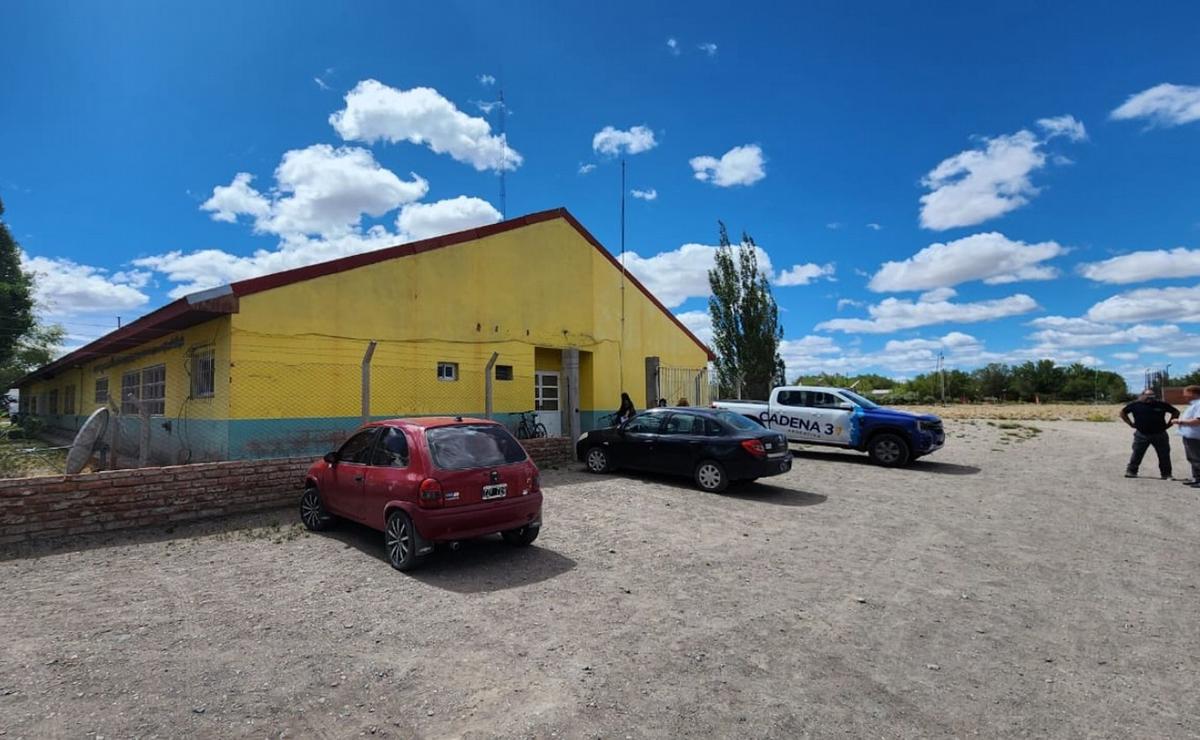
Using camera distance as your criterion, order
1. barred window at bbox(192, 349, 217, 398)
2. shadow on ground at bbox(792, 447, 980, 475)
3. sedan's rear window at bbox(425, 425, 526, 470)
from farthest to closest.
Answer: shadow on ground at bbox(792, 447, 980, 475)
barred window at bbox(192, 349, 217, 398)
sedan's rear window at bbox(425, 425, 526, 470)

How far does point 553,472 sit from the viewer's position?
1183cm

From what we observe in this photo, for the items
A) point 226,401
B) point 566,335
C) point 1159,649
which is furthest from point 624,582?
point 566,335

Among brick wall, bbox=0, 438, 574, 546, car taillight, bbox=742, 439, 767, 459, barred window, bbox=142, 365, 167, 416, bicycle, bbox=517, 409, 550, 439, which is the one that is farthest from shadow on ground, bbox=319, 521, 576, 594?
barred window, bbox=142, 365, 167, 416

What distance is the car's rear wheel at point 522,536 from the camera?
6660 millimetres

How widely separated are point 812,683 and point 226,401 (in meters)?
10.1

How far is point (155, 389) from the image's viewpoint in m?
14.1

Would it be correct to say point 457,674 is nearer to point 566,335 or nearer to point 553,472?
point 553,472

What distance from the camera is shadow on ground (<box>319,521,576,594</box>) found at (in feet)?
18.4

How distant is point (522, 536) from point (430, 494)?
1.39 metres

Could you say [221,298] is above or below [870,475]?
above

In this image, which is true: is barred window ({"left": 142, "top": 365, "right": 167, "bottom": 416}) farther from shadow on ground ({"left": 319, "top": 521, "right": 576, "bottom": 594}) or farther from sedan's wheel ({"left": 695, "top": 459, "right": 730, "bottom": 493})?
sedan's wheel ({"left": 695, "top": 459, "right": 730, "bottom": 493})

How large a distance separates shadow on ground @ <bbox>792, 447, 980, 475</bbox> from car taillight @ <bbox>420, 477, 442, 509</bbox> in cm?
1049

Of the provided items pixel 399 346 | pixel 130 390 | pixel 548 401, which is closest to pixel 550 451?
pixel 399 346

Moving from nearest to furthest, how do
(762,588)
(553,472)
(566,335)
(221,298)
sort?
(762,588) < (221,298) < (553,472) < (566,335)
